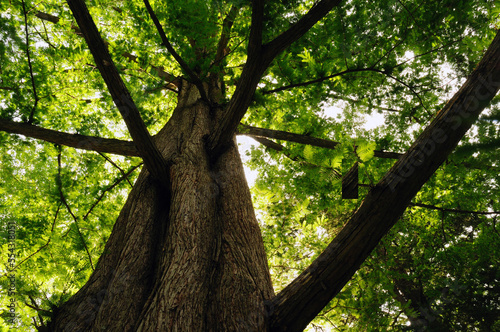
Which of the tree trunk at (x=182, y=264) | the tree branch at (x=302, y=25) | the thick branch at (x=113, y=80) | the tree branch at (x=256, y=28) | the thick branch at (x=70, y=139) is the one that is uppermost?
the tree branch at (x=302, y=25)

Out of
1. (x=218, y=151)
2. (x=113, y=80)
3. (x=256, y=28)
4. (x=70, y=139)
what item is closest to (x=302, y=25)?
(x=256, y=28)

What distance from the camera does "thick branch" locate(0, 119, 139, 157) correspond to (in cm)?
309

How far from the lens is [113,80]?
6.45 feet

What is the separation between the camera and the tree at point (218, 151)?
61.0 inches

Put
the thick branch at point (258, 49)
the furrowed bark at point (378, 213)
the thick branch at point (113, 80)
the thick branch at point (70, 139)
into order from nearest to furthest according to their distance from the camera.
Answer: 1. the furrowed bark at point (378, 213)
2. the thick branch at point (113, 80)
3. the thick branch at point (258, 49)
4. the thick branch at point (70, 139)

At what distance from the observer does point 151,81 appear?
3510 mm

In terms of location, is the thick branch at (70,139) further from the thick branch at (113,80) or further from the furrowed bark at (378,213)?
the furrowed bark at (378,213)

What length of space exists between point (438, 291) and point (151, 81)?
5399 millimetres

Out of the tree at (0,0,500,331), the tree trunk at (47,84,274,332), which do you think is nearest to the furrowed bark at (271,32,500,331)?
the tree at (0,0,500,331)

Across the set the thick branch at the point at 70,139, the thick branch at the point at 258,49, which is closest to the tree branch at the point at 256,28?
the thick branch at the point at 258,49

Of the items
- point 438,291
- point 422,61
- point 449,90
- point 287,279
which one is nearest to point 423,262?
point 438,291

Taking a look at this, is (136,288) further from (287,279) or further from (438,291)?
(438,291)

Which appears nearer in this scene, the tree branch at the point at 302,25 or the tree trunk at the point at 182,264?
the tree trunk at the point at 182,264

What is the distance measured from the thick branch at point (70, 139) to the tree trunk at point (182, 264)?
52 cm
